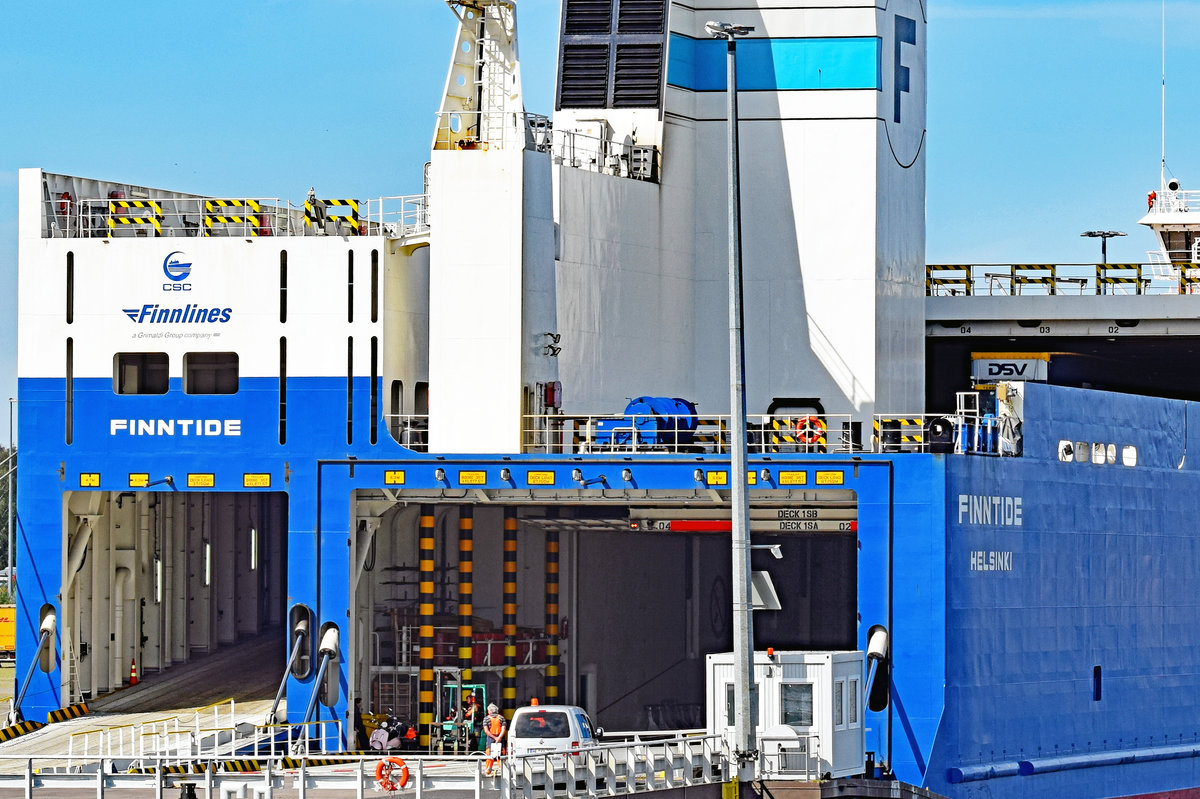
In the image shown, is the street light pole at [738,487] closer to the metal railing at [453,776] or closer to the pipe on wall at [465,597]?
the metal railing at [453,776]

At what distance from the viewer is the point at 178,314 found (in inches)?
1430

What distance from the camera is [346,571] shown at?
34625 mm

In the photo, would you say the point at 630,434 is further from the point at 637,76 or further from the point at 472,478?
the point at 637,76

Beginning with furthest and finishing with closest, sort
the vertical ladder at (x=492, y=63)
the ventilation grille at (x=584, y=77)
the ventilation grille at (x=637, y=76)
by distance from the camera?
the ventilation grille at (x=584, y=77) → the ventilation grille at (x=637, y=76) → the vertical ladder at (x=492, y=63)

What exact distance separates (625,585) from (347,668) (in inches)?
404

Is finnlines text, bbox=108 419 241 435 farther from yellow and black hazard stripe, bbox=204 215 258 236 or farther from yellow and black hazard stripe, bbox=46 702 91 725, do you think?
yellow and black hazard stripe, bbox=46 702 91 725

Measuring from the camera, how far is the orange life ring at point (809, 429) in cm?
3522

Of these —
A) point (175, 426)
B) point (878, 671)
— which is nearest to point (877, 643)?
point (878, 671)

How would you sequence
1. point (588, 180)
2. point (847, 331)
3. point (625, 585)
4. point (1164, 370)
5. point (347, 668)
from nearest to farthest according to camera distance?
point (347, 668), point (588, 180), point (847, 331), point (625, 585), point (1164, 370)

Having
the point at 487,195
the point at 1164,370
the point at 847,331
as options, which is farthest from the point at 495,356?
the point at 1164,370

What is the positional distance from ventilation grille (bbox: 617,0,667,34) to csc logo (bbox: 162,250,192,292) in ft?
34.4

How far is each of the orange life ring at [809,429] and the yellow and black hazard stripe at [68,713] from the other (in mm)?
14044

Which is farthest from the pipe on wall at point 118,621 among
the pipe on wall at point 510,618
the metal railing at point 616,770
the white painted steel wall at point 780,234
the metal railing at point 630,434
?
the metal railing at point 616,770

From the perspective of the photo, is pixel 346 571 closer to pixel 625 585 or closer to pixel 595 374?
pixel 595 374
